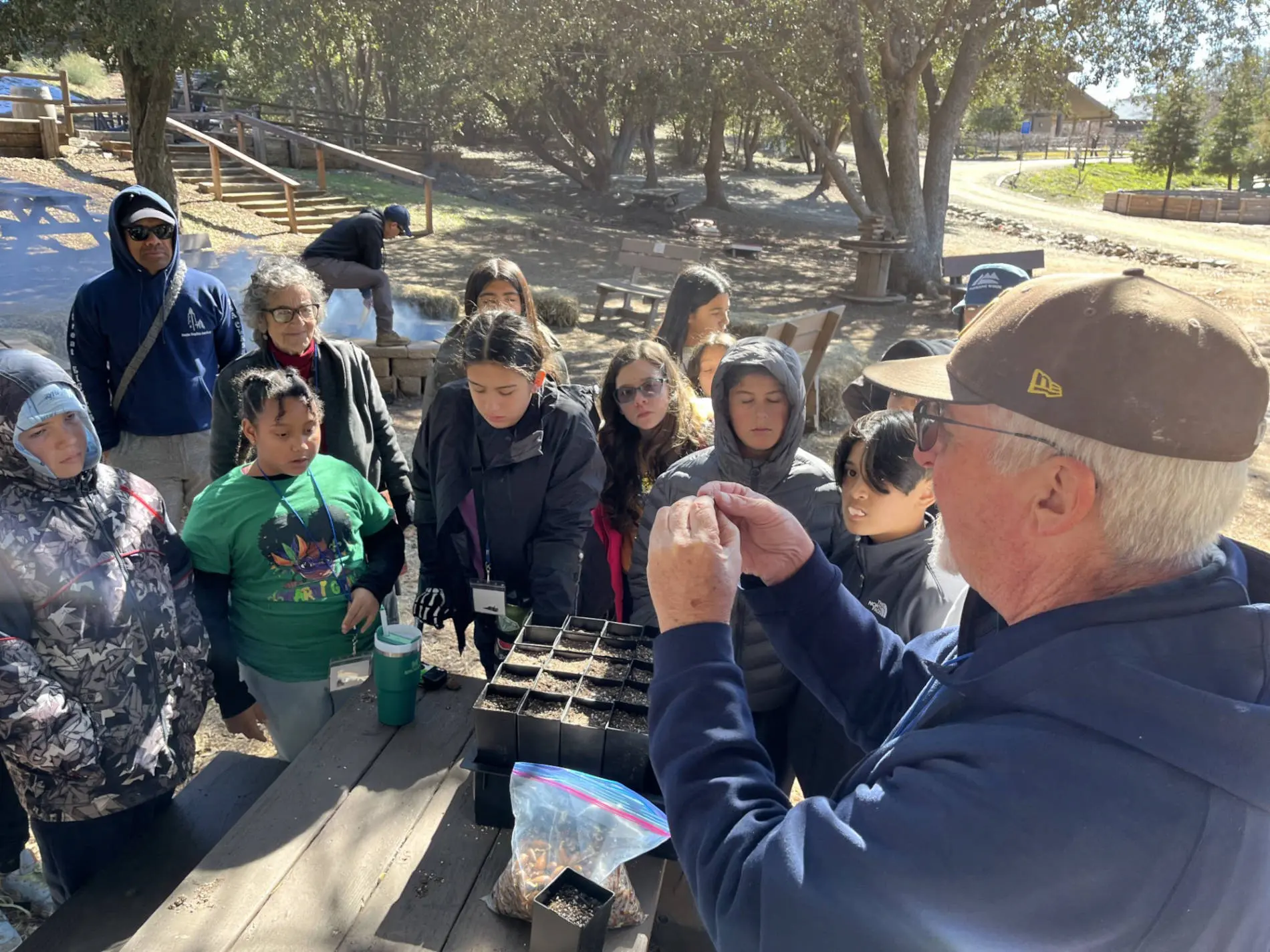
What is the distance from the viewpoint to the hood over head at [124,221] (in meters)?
3.81

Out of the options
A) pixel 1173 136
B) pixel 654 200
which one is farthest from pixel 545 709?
pixel 1173 136

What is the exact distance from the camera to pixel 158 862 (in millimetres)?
2203

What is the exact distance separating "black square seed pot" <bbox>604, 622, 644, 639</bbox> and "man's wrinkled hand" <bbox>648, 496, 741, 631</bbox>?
0.89 m

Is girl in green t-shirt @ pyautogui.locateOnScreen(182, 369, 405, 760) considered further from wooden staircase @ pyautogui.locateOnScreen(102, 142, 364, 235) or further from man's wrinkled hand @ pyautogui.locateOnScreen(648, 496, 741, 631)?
wooden staircase @ pyautogui.locateOnScreen(102, 142, 364, 235)

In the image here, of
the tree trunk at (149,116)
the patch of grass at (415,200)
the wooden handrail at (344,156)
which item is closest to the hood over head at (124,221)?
the tree trunk at (149,116)

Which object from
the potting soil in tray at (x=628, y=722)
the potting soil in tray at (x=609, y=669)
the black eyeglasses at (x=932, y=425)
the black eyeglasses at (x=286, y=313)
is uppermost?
the black eyeglasses at (x=932, y=425)

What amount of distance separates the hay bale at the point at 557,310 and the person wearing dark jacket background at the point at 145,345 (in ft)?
21.0

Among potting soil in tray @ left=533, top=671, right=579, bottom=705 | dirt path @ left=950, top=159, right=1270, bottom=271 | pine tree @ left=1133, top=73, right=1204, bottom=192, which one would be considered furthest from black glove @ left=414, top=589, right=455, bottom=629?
pine tree @ left=1133, top=73, right=1204, bottom=192

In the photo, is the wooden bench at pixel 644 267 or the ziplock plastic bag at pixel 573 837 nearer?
the ziplock plastic bag at pixel 573 837

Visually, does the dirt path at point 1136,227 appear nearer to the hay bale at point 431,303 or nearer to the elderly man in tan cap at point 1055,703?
the hay bale at point 431,303

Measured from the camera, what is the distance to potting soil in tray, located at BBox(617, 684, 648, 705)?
6.10ft

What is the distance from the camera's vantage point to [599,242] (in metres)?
18.0

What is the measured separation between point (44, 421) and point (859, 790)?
208 centimetres

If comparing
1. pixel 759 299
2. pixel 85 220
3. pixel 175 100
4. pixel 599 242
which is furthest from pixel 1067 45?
pixel 175 100
